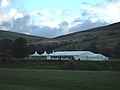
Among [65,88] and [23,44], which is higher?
[23,44]

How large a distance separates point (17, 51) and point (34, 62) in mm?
54322

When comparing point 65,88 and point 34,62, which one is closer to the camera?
point 65,88

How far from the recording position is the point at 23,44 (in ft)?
521

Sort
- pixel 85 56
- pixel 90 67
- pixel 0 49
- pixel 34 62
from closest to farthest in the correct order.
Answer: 1. pixel 90 67
2. pixel 34 62
3. pixel 85 56
4. pixel 0 49

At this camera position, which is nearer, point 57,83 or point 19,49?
point 57,83

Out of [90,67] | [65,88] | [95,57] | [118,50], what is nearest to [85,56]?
→ [95,57]

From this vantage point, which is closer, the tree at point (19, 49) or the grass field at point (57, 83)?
the grass field at point (57, 83)

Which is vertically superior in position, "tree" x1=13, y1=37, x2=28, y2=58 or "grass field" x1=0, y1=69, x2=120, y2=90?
"tree" x1=13, y1=37, x2=28, y2=58

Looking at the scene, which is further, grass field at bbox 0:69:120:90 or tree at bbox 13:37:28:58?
tree at bbox 13:37:28:58

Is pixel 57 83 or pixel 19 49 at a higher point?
pixel 19 49

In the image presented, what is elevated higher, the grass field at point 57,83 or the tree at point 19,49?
the tree at point 19,49

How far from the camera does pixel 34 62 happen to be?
342ft

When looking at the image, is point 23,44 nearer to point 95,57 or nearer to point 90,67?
point 95,57

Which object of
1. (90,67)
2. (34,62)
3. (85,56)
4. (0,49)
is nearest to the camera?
(90,67)
